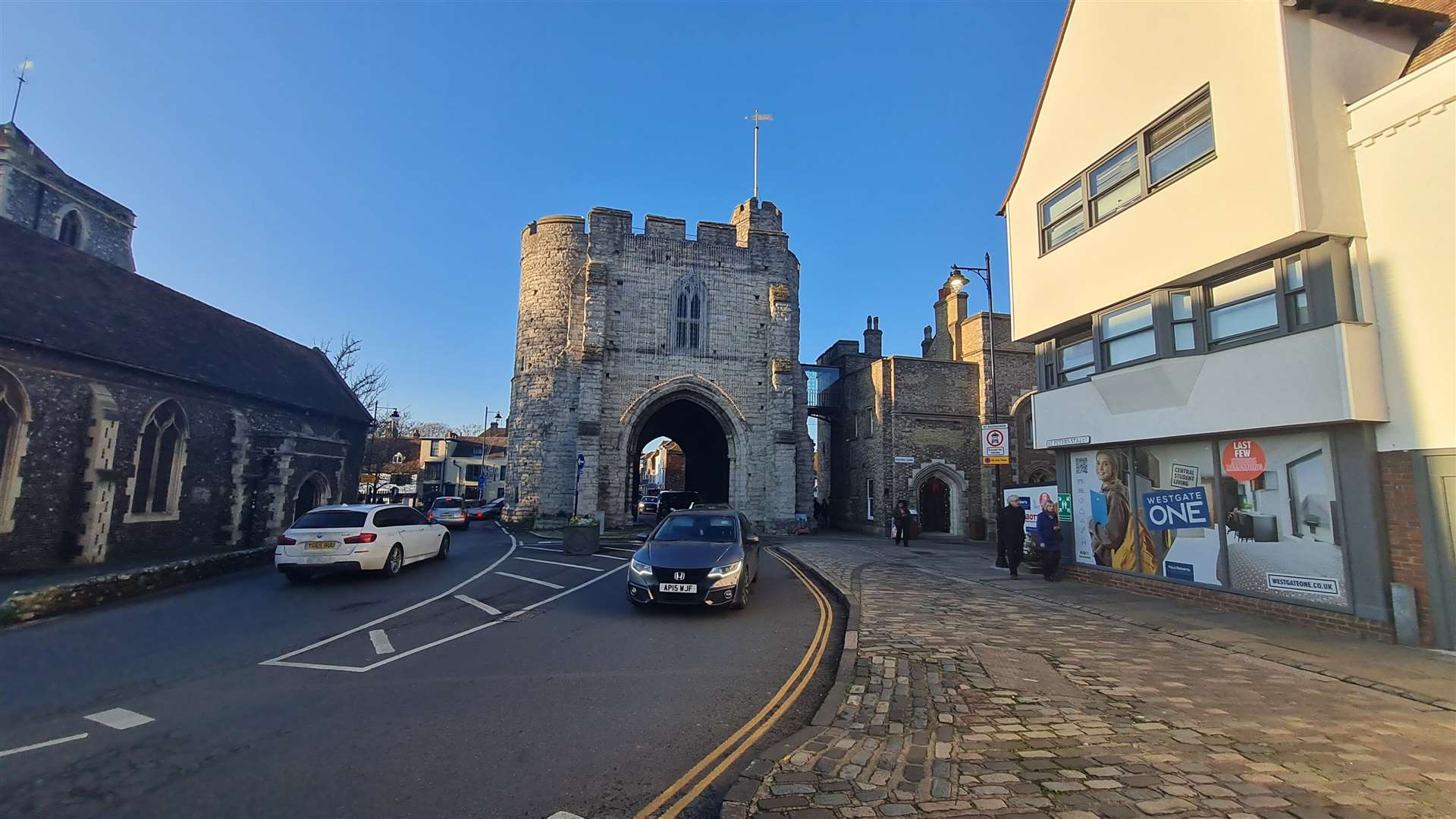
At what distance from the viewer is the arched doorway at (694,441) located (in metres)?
26.1

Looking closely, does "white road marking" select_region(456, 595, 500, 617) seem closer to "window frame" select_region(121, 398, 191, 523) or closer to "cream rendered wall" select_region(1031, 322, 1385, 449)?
"cream rendered wall" select_region(1031, 322, 1385, 449)

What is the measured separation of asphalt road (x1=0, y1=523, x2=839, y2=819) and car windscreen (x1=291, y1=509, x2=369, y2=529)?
70.9 inches

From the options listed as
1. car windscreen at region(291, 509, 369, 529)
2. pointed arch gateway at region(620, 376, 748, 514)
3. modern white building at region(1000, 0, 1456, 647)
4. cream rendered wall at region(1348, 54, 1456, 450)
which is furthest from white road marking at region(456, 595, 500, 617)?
pointed arch gateway at region(620, 376, 748, 514)

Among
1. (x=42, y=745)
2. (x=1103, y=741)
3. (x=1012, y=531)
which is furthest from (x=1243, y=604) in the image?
(x=42, y=745)

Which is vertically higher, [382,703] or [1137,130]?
[1137,130]

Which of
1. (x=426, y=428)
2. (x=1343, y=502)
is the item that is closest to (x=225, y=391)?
(x=1343, y=502)

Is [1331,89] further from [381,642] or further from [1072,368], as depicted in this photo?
[381,642]

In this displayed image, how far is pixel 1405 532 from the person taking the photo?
7262mm

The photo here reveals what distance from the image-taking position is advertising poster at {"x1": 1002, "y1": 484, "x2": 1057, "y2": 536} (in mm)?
13789

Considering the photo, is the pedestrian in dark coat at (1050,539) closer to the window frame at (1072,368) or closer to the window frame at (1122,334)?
the window frame at (1072,368)

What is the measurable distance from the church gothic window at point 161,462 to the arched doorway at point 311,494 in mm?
5222

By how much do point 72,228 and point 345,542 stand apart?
2693cm

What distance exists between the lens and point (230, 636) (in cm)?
780

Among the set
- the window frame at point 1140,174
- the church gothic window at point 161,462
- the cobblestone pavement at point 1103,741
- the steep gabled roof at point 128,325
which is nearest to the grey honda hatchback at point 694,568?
the cobblestone pavement at point 1103,741
